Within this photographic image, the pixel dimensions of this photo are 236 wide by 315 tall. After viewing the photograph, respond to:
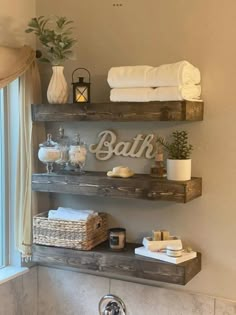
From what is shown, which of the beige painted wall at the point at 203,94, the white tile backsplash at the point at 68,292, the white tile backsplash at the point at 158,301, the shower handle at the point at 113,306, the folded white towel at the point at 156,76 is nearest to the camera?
the folded white towel at the point at 156,76

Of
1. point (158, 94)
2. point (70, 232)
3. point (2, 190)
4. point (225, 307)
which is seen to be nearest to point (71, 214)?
point (70, 232)

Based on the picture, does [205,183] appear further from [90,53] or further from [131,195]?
[90,53]

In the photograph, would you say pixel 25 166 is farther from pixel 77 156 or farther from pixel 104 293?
pixel 104 293

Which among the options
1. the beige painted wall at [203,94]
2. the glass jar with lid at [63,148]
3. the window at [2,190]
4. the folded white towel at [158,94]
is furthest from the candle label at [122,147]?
the window at [2,190]

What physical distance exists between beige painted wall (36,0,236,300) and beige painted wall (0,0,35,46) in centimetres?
34

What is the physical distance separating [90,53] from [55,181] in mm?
708

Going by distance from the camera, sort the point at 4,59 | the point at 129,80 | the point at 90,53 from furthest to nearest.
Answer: the point at 90,53 → the point at 4,59 → the point at 129,80

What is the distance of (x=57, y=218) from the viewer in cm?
233

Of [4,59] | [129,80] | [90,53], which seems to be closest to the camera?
[129,80]

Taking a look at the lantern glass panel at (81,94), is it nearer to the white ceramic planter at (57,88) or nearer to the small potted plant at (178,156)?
the white ceramic planter at (57,88)

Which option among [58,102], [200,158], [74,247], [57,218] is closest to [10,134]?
[58,102]

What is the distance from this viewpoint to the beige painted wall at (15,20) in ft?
7.81

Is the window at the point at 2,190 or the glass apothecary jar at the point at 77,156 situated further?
the window at the point at 2,190

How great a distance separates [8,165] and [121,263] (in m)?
0.86
